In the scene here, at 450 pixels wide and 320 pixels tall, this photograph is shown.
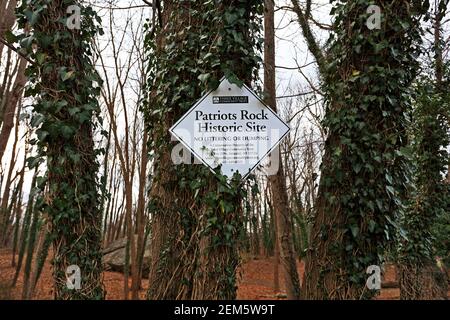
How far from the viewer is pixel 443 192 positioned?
6.81 m

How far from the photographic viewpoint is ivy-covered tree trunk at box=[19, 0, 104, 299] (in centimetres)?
295

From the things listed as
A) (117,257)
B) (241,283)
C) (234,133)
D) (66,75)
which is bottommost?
(241,283)

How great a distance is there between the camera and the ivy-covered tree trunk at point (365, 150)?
10.6ft

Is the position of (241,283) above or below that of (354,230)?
below

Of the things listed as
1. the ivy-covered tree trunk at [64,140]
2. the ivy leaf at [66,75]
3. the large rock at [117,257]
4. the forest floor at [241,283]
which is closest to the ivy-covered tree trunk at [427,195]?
the forest floor at [241,283]

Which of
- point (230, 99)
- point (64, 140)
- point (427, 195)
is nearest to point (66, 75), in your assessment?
point (64, 140)

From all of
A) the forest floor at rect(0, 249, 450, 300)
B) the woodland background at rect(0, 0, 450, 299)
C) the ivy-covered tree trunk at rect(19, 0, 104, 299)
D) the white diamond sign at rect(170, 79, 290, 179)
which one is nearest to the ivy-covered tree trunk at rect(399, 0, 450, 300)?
the forest floor at rect(0, 249, 450, 300)

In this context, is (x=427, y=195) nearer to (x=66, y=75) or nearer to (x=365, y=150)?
(x=365, y=150)

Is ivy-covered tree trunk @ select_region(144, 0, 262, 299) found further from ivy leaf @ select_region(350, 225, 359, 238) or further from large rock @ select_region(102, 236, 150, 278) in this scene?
large rock @ select_region(102, 236, 150, 278)

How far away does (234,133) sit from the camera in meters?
2.93

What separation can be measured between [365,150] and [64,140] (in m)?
2.41

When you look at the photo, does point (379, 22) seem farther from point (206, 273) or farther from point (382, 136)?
point (206, 273)

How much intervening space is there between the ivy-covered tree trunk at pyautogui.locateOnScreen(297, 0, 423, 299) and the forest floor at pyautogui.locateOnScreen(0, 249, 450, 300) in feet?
2.73
